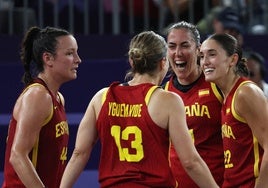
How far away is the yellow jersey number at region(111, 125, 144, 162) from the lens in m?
5.75

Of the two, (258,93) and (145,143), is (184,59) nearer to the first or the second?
(258,93)

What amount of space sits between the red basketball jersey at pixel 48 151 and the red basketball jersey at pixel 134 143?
0.50 metres

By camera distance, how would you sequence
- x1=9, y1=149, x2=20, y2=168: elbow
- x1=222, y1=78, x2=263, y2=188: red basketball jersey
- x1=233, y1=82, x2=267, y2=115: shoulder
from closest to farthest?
x1=9, y1=149, x2=20, y2=168: elbow, x1=233, y1=82, x2=267, y2=115: shoulder, x1=222, y1=78, x2=263, y2=188: red basketball jersey

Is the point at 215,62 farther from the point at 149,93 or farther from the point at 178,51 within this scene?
the point at 149,93

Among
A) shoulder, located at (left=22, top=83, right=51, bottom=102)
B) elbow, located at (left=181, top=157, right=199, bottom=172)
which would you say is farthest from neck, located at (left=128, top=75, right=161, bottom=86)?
shoulder, located at (left=22, top=83, right=51, bottom=102)

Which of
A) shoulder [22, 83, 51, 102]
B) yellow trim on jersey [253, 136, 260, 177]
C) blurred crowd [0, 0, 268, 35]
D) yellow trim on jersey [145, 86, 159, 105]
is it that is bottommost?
yellow trim on jersey [253, 136, 260, 177]

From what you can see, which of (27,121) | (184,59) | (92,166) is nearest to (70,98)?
(92,166)

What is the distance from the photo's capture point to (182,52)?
6.89 metres

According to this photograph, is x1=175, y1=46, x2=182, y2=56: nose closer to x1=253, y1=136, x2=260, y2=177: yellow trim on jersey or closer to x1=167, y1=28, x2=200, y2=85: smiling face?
x1=167, y1=28, x2=200, y2=85: smiling face

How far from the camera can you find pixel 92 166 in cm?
896

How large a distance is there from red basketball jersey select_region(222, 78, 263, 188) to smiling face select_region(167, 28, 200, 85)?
2.03ft

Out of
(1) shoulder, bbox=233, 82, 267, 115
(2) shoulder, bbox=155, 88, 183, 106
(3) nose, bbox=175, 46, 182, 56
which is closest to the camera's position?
(2) shoulder, bbox=155, 88, 183, 106

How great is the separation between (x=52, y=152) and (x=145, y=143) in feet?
2.57

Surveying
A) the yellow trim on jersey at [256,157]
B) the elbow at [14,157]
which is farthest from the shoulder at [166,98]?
the elbow at [14,157]
